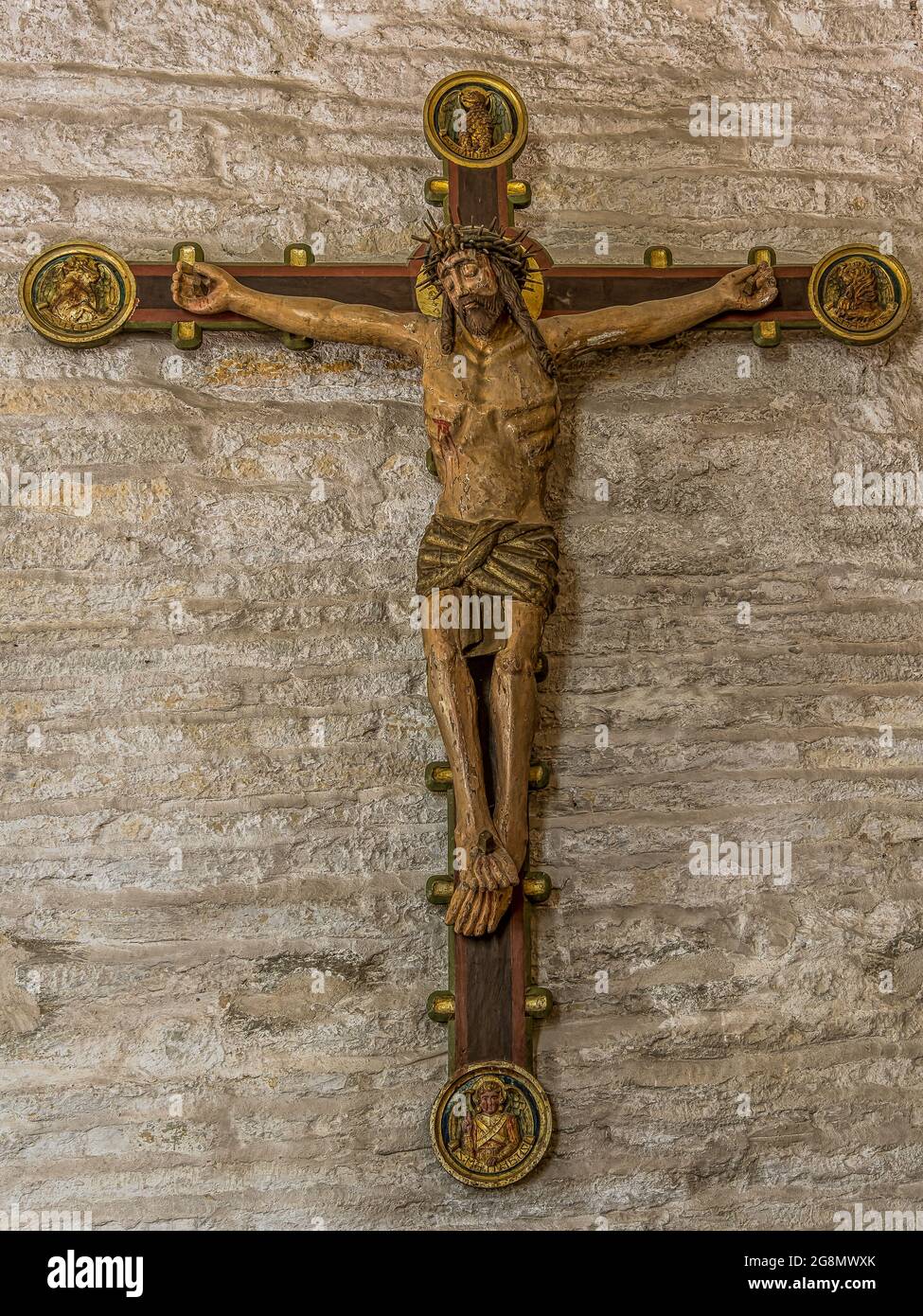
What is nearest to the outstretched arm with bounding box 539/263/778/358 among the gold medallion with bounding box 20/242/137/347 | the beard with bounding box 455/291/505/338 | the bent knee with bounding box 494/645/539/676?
the beard with bounding box 455/291/505/338

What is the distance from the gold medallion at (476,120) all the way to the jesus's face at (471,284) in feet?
1.20

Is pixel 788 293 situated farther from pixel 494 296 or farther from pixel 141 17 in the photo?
pixel 141 17

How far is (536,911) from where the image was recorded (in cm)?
259

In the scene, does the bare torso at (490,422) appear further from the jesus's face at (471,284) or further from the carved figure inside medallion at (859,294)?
the carved figure inside medallion at (859,294)

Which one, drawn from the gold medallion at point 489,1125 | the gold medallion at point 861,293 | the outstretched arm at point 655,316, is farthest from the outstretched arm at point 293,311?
the gold medallion at point 489,1125

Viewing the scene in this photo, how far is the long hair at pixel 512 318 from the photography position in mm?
2557

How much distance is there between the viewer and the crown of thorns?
2529mm

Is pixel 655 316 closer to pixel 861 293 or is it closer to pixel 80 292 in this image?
pixel 861 293

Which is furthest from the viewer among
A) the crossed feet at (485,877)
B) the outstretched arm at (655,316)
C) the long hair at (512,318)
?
the outstretched arm at (655,316)

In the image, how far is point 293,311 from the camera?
8.66 feet

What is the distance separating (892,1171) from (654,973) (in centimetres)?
58

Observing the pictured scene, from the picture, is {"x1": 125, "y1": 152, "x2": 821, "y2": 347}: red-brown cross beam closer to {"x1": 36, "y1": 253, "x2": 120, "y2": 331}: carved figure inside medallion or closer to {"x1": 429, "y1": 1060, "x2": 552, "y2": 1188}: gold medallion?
{"x1": 36, "y1": 253, "x2": 120, "y2": 331}: carved figure inside medallion

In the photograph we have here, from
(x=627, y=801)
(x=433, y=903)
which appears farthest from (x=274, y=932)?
(x=627, y=801)

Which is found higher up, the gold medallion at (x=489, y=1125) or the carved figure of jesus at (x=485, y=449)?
the carved figure of jesus at (x=485, y=449)
